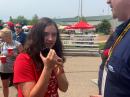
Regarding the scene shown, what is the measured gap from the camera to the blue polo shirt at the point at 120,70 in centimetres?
230

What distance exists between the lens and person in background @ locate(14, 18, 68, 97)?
3.00 m

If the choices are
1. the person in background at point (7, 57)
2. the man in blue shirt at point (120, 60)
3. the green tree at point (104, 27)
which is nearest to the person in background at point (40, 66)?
the man in blue shirt at point (120, 60)

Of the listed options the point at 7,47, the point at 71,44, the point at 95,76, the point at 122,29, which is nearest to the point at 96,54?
the point at 71,44

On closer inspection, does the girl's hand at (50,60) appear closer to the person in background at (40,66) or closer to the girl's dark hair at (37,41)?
the person in background at (40,66)

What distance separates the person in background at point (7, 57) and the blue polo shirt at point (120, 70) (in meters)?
4.76

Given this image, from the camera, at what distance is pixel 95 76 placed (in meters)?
10.9

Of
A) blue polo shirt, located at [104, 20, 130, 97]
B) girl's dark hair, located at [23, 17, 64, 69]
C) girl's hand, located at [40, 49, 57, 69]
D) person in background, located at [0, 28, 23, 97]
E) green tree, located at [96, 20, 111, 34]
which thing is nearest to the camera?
blue polo shirt, located at [104, 20, 130, 97]

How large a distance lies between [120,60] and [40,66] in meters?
1.06

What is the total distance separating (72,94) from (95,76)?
287 centimetres

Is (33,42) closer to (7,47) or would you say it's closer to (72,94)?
(7,47)

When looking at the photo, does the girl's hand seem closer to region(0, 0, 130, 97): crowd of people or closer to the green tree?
region(0, 0, 130, 97): crowd of people

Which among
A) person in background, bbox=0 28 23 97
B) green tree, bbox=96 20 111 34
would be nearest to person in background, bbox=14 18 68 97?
person in background, bbox=0 28 23 97

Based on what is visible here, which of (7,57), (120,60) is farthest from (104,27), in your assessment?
(120,60)

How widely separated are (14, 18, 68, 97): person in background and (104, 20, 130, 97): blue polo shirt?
70 cm
